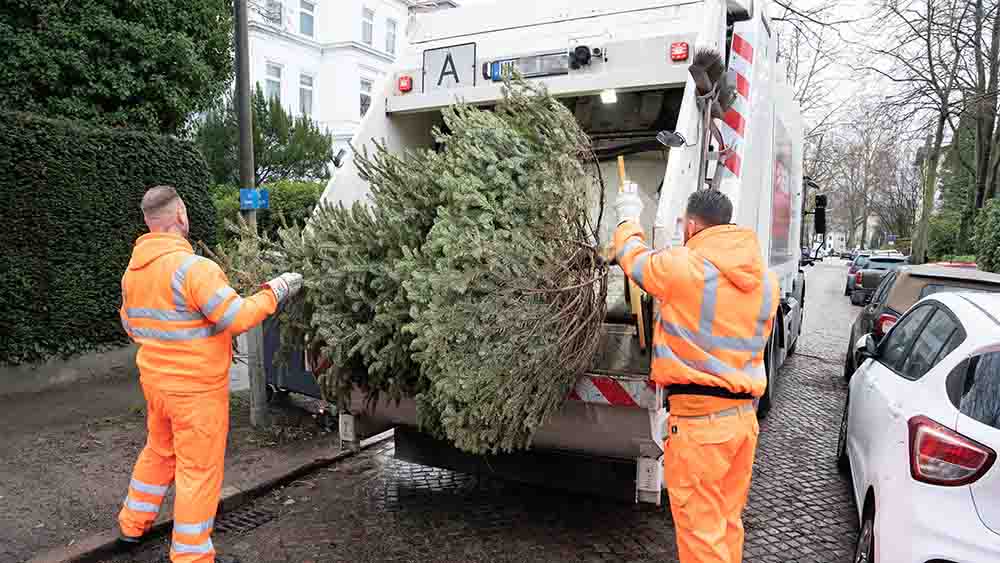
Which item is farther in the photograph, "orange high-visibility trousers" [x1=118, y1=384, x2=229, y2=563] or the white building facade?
the white building facade

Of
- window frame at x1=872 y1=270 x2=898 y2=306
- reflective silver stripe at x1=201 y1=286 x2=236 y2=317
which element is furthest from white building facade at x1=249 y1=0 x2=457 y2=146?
reflective silver stripe at x1=201 y1=286 x2=236 y2=317

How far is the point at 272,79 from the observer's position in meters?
24.0

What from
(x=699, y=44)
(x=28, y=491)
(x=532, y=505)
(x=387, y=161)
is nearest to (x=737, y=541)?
(x=532, y=505)

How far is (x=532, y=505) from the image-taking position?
4.04m

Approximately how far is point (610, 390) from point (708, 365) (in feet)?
1.87

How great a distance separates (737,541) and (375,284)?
180 centimetres

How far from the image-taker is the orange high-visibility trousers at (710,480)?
8.31 feet

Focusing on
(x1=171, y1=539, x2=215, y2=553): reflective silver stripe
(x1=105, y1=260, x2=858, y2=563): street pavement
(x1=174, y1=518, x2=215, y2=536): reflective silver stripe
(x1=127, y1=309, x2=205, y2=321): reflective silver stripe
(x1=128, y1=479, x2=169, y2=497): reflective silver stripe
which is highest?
(x1=127, y1=309, x2=205, y2=321): reflective silver stripe

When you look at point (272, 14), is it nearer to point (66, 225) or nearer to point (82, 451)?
point (66, 225)

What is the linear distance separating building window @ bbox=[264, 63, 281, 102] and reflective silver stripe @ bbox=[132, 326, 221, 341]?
22.5m

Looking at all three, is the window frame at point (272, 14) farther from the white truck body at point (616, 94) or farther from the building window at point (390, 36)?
the white truck body at point (616, 94)

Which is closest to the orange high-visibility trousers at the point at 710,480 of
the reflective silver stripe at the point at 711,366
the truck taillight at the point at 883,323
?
the reflective silver stripe at the point at 711,366

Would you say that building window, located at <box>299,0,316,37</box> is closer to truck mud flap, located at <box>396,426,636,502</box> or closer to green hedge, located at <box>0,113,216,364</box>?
green hedge, located at <box>0,113,216,364</box>

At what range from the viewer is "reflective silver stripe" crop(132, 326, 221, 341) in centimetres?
302
